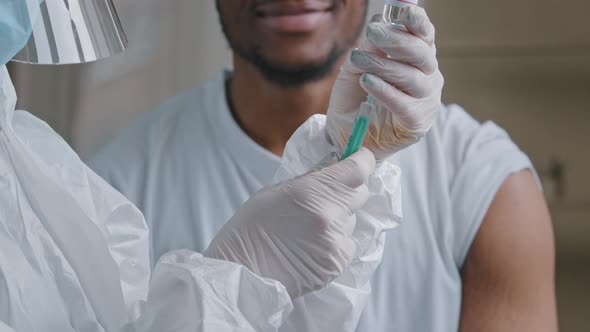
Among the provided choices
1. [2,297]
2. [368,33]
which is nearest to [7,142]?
[2,297]

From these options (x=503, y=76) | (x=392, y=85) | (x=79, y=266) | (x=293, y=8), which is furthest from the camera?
(x=503, y=76)

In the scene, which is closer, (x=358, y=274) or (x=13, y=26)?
(x=13, y=26)

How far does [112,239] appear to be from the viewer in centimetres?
106

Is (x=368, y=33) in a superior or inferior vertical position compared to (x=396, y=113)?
superior

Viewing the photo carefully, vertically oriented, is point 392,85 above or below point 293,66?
above

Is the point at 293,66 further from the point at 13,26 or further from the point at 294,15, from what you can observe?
the point at 13,26

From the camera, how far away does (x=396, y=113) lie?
→ 3.70 feet

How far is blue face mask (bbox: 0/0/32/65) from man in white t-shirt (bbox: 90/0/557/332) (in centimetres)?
72

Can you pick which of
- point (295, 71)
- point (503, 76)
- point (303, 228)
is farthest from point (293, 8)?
point (503, 76)

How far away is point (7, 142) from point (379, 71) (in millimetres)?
460

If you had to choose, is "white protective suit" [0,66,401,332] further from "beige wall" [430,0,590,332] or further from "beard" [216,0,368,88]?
"beige wall" [430,0,590,332]

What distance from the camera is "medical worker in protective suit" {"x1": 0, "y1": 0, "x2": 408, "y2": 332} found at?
922mm

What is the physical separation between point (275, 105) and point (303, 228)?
2.22ft

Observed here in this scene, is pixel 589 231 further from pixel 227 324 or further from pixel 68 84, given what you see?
pixel 227 324
